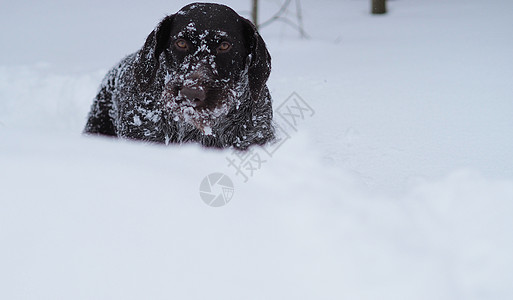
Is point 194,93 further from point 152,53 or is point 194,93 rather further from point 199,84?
point 152,53

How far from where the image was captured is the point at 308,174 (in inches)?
111

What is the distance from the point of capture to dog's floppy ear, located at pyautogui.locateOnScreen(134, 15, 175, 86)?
10.3ft

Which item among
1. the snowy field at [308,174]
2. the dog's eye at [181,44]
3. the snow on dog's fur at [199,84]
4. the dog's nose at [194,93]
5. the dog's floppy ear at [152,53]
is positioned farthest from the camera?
the dog's floppy ear at [152,53]

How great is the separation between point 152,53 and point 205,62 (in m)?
0.52

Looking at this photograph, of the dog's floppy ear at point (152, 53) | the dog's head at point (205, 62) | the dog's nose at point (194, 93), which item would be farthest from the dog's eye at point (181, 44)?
the dog's nose at point (194, 93)

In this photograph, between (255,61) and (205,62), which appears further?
(255,61)

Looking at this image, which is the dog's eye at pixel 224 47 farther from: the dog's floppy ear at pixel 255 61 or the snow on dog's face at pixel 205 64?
the dog's floppy ear at pixel 255 61

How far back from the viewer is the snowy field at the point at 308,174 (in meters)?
1.50

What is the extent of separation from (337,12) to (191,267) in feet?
26.0

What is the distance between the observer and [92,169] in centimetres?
187
